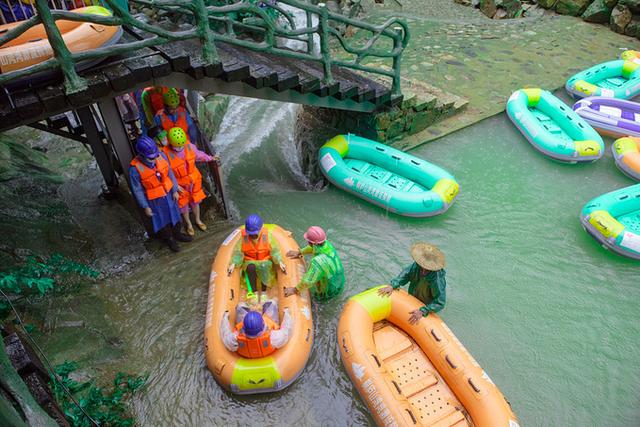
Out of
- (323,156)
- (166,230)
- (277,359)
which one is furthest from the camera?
(323,156)

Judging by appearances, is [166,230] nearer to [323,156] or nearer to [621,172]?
[323,156]

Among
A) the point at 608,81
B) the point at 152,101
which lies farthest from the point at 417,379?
the point at 608,81

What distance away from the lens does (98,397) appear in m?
3.55

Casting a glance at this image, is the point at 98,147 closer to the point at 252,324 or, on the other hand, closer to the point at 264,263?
the point at 264,263

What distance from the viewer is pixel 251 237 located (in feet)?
15.1

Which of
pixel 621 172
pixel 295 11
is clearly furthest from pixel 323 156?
pixel 295 11

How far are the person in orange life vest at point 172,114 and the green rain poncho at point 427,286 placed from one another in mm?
3223

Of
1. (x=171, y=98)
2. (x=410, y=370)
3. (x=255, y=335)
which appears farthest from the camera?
(x=171, y=98)

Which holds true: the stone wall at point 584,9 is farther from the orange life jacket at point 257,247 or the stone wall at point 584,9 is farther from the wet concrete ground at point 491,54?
the orange life jacket at point 257,247

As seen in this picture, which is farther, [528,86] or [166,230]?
[528,86]

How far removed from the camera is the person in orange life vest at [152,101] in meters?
5.33

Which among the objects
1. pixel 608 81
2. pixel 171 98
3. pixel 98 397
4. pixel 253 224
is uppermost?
pixel 171 98

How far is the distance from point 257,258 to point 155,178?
1383mm

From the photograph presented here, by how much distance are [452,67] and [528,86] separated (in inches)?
57.9
